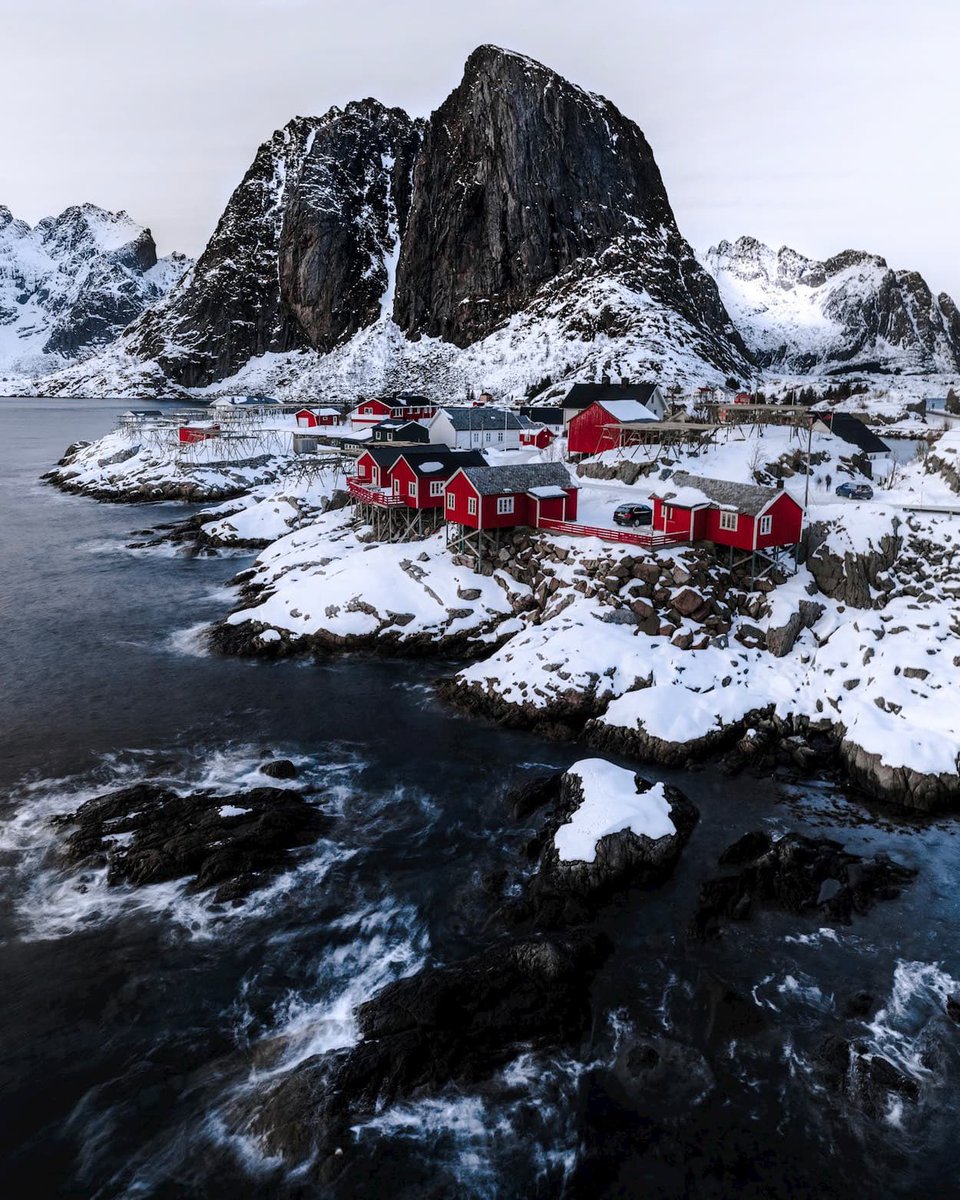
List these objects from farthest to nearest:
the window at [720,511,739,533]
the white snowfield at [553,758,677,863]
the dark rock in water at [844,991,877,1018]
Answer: the window at [720,511,739,533], the white snowfield at [553,758,677,863], the dark rock in water at [844,991,877,1018]

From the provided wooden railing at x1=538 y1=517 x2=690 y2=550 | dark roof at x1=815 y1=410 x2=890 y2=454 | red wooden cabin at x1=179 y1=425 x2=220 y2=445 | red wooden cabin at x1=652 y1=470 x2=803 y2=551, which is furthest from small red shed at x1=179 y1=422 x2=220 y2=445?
red wooden cabin at x1=652 y1=470 x2=803 y2=551

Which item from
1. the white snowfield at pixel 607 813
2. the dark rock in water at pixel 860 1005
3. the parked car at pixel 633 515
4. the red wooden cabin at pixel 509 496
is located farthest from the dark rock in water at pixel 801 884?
the red wooden cabin at pixel 509 496

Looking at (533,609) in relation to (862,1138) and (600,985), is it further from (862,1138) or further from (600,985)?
(862,1138)

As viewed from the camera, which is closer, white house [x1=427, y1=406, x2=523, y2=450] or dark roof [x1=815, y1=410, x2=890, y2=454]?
dark roof [x1=815, y1=410, x2=890, y2=454]

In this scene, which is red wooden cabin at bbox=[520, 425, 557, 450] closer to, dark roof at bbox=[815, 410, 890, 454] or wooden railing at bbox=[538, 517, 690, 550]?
dark roof at bbox=[815, 410, 890, 454]

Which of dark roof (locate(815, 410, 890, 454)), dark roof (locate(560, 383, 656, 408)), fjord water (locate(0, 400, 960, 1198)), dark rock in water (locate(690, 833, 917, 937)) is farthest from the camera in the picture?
dark roof (locate(560, 383, 656, 408))

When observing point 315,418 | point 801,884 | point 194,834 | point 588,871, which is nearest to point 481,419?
point 315,418

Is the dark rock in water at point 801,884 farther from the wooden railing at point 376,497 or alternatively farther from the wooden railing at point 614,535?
the wooden railing at point 376,497
